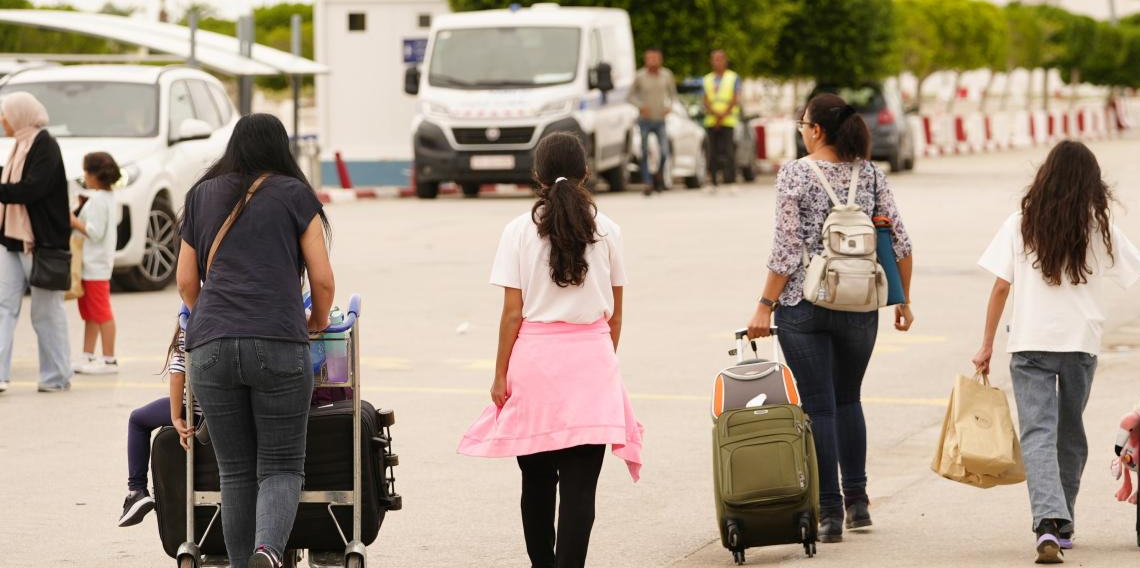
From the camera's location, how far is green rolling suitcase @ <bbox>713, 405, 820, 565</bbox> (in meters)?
6.31

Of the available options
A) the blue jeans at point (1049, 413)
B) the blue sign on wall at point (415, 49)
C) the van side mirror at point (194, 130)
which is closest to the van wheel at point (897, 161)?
the blue sign on wall at point (415, 49)

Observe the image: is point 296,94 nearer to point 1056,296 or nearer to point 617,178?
point 617,178

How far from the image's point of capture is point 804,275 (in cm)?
682

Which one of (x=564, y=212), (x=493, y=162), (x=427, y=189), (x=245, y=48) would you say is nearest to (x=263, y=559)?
(x=564, y=212)

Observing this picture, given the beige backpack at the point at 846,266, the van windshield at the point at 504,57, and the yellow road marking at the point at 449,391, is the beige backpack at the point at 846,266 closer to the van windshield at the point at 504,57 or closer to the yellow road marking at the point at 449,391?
the yellow road marking at the point at 449,391

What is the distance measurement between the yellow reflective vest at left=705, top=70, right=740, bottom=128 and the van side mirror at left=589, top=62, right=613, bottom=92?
144 cm

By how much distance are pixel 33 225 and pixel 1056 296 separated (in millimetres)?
5864

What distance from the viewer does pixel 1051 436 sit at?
6.53 m

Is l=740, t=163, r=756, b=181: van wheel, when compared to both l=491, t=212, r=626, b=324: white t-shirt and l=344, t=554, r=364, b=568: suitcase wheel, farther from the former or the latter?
l=344, t=554, r=364, b=568: suitcase wheel

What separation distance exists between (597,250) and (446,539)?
1.67 m

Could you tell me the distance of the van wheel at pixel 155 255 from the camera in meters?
15.1

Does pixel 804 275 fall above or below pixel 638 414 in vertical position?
above

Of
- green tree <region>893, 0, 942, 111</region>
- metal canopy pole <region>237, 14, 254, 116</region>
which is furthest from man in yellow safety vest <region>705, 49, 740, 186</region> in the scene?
green tree <region>893, 0, 942, 111</region>

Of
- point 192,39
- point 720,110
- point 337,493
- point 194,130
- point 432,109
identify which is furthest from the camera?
point 720,110
